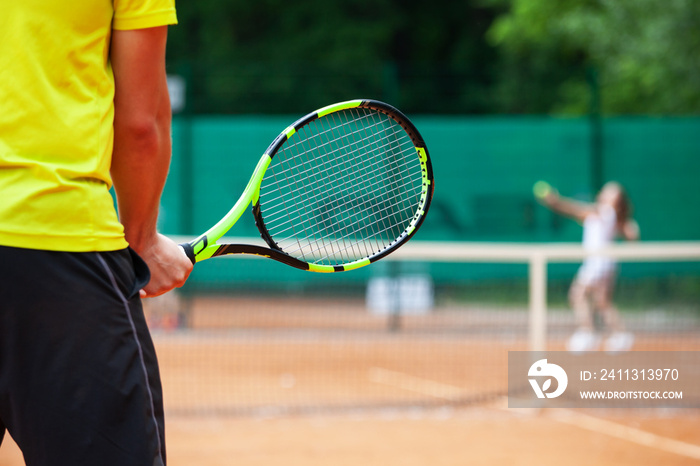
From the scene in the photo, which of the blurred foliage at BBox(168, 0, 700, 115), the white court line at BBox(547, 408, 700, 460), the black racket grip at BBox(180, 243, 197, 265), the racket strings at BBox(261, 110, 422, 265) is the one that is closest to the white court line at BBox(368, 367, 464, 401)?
the white court line at BBox(547, 408, 700, 460)

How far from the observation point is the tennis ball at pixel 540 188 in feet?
30.1

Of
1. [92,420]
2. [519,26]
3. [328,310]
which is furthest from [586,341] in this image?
[519,26]

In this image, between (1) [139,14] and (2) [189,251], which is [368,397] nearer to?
(2) [189,251]

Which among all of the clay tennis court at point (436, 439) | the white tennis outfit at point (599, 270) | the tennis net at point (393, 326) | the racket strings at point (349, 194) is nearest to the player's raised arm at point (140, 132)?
the racket strings at point (349, 194)

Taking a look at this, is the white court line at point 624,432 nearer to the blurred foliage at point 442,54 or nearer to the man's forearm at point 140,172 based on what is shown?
the man's forearm at point 140,172

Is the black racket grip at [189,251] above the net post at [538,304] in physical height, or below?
above

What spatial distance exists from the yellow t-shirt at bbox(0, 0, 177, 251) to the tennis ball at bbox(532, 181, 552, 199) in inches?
319

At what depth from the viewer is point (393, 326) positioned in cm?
839

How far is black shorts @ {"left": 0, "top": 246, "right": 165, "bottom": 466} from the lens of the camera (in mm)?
1293

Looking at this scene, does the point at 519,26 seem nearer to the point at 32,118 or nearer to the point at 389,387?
the point at 389,387

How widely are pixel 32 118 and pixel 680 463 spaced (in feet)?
12.2

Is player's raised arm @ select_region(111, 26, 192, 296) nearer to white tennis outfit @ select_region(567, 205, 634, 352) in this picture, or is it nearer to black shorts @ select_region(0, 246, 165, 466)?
black shorts @ select_region(0, 246, 165, 466)

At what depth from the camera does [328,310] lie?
8.71 meters

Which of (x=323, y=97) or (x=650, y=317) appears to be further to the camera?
(x=323, y=97)
